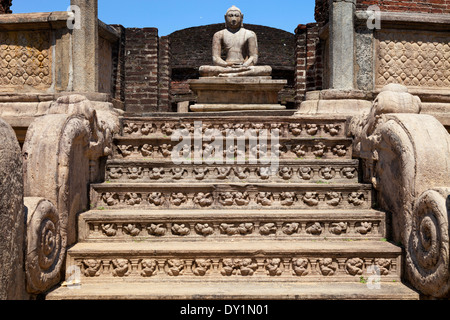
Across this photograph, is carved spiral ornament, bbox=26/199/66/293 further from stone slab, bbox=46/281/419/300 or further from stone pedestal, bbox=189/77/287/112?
stone pedestal, bbox=189/77/287/112

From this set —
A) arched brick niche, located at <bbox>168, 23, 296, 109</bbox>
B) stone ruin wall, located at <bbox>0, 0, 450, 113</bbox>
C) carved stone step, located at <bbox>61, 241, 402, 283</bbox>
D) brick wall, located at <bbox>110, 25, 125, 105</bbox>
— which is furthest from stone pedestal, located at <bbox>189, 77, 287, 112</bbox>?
arched brick niche, located at <bbox>168, 23, 296, 109</bbox>

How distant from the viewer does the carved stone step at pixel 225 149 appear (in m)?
3.80

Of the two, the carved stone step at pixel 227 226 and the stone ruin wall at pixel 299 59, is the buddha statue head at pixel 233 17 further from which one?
the carved stone step at pixel 227 226

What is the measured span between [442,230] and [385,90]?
140cm

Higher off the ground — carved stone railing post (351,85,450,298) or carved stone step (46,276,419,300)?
carved stone railing post (351,85,450,298)

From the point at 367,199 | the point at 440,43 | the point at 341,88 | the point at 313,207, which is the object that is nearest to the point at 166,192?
the point at 313,207

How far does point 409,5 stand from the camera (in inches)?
227

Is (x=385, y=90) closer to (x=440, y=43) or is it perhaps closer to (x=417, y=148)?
(x=417, y=148)

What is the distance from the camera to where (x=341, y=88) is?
475 cm

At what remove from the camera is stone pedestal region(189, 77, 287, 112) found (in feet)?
20.6

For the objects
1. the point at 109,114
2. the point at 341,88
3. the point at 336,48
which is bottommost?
the point at 109,114

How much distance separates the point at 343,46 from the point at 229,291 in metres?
3.30

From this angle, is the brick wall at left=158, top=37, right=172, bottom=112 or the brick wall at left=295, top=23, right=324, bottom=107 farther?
the brick wall at left=158, top=37, right=172, bottom=112

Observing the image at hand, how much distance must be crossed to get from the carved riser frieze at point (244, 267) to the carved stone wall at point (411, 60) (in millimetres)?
2615
